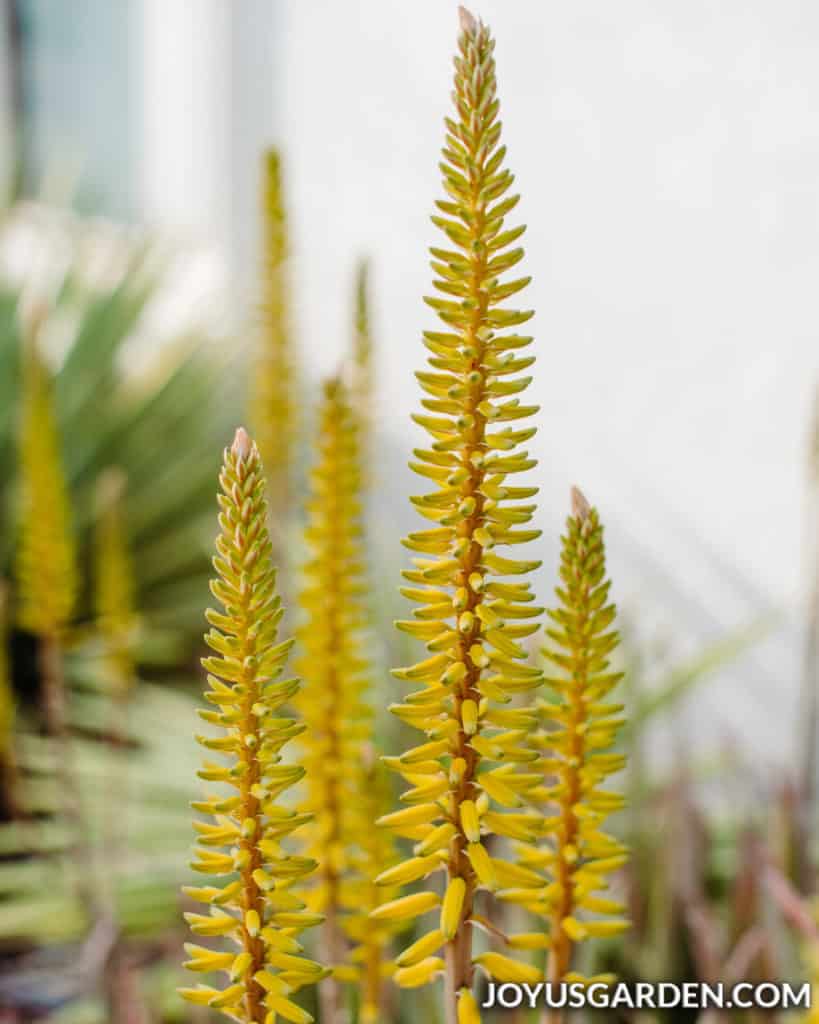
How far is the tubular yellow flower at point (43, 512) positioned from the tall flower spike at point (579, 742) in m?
0.32

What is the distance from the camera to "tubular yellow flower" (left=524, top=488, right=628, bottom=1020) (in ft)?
0.67

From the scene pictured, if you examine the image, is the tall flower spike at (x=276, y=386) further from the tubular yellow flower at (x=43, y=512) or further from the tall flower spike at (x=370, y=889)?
the tall flower spike at (x=370, y=889)

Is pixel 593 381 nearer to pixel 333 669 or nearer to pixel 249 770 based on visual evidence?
pixel 333 669

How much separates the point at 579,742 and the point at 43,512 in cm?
35

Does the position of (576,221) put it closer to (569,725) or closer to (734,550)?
(734,550)

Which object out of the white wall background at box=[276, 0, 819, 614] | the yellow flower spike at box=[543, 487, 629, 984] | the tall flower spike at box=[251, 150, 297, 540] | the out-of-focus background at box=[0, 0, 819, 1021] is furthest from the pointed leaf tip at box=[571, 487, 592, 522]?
the white wall background at box=[276, 0, 819, 614]

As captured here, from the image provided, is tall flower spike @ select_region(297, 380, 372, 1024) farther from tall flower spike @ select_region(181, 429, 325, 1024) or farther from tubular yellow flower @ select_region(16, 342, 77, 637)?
tubular yellow flower @ select_region(16, 342, 77, 637)

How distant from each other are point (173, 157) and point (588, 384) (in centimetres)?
124

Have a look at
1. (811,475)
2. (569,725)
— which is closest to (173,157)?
(811,475)

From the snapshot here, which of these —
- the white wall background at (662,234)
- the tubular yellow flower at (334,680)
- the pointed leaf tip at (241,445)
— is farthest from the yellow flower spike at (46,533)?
the white wall background at (662,234)

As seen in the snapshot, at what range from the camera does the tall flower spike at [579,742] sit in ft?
0.67

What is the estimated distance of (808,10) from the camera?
105 cm

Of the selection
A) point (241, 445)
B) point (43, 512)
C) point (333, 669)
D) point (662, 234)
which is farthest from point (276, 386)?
point (662, 234)

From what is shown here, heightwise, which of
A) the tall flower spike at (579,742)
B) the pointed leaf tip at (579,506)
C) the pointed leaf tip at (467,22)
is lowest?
the tall flower spike at (579,742)
